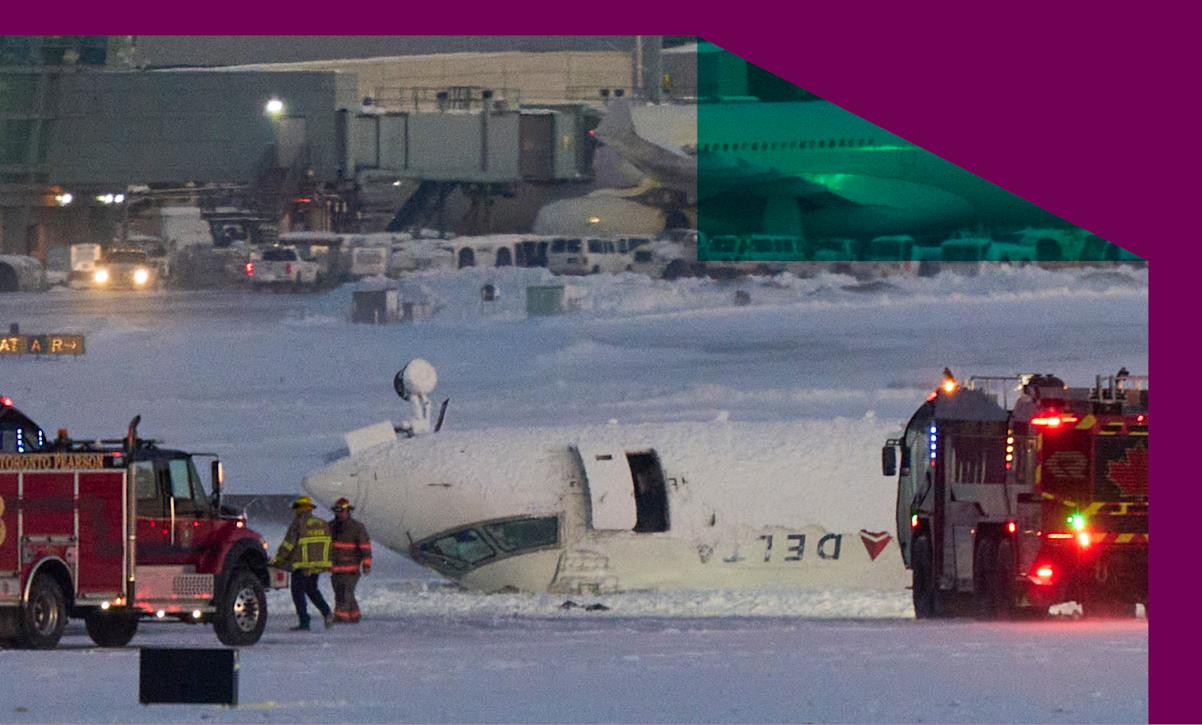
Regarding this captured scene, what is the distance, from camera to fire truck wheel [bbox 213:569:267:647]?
67.5ft

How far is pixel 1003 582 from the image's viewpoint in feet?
75.0

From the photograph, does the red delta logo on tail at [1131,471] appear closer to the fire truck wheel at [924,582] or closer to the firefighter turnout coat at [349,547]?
the fire truck wheel at [924,582]

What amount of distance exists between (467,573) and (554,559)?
100 centimetres

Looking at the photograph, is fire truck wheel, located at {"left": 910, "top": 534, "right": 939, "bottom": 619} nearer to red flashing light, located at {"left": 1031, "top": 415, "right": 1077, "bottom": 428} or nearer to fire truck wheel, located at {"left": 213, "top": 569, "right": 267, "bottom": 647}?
red flashing light, located at {"left": 1031, "top": 415, "right": 1077, "bottom": 428}

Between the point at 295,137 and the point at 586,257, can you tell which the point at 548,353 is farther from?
the point at 295,137

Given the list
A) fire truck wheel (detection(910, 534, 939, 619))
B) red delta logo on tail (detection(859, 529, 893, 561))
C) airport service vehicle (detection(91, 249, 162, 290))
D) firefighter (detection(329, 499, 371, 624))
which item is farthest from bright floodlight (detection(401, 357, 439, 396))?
airport service vehicle (detection(91, 249, 162, 290))

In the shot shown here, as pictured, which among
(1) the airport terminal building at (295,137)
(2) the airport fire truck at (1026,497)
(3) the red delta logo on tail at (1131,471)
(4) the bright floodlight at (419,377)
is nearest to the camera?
(3) the red delta logo on tail at (1131,471)

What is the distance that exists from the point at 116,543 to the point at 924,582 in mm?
8011

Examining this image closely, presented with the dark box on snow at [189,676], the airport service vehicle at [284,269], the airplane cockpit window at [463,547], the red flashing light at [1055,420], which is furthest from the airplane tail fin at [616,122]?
the dark box on snow at [189,676]

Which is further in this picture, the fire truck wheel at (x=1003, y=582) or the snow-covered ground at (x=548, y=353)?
the snow-covered ground at (x=548, y=353)

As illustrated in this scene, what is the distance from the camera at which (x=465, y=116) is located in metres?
28.8

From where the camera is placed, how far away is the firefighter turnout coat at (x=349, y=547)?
22.5 m

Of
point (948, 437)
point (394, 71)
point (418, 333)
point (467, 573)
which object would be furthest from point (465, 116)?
point (948, 437)

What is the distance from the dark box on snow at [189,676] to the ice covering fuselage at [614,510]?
8245 mm
